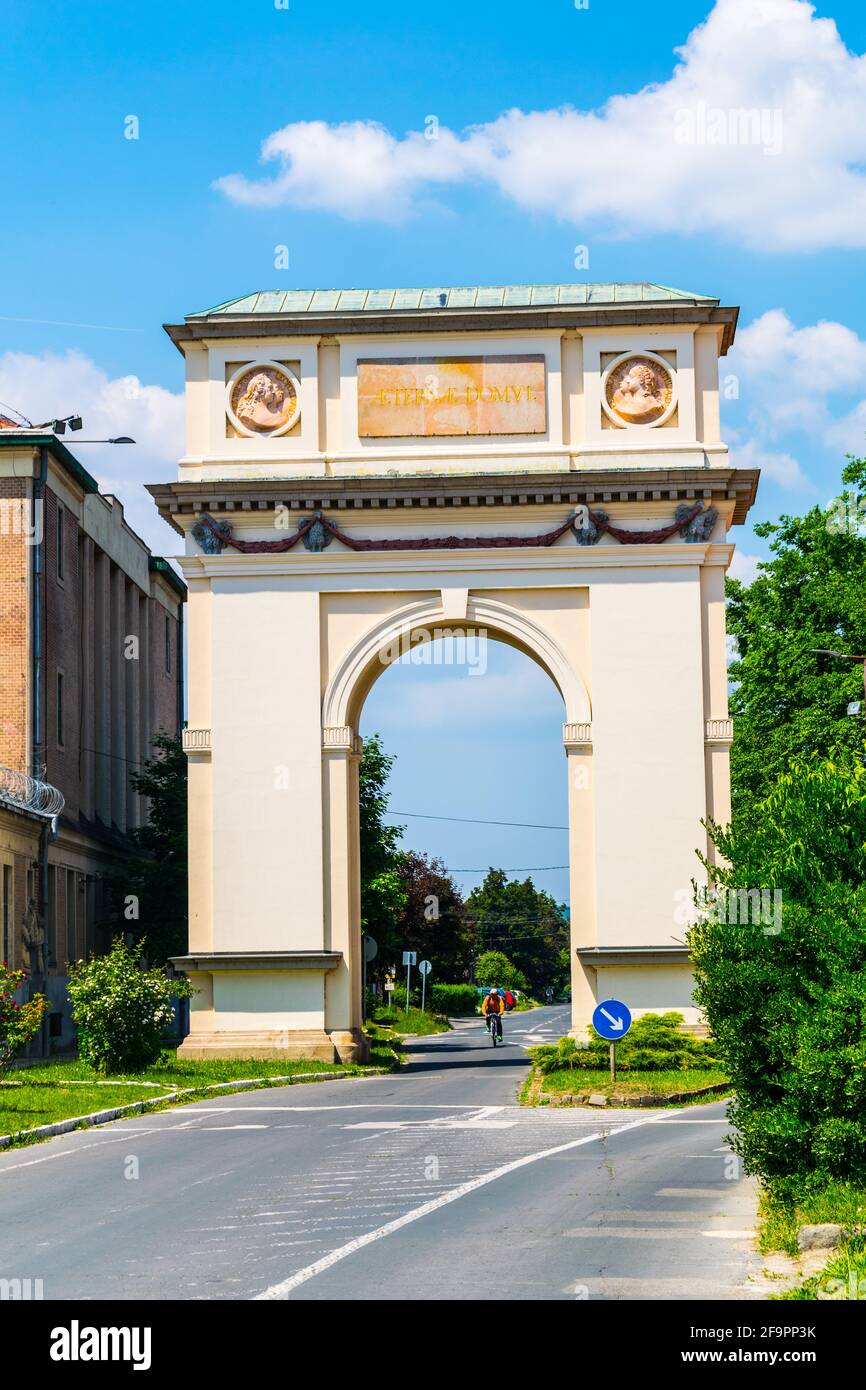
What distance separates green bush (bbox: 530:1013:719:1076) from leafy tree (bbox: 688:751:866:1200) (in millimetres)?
15448

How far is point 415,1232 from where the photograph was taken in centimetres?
1345

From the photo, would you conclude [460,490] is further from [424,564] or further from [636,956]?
[636,956]

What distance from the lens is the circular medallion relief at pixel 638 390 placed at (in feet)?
122

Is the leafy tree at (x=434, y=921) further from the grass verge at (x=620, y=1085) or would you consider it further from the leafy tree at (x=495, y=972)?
the grass verge at (x=620, y=1085)

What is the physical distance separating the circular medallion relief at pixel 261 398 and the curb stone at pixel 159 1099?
12773mm

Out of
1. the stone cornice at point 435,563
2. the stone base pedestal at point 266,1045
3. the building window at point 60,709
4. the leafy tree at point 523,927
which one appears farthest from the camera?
the leafy tree at point 523,927

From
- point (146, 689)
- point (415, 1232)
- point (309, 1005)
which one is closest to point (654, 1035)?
point (309, 1005)

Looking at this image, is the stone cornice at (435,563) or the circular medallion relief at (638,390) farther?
the circular medallion relief at (638,390)

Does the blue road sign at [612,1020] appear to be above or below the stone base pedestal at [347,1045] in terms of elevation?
above

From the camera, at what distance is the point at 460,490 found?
3681 cm

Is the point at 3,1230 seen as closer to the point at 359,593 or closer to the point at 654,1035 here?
the point at 654,1035

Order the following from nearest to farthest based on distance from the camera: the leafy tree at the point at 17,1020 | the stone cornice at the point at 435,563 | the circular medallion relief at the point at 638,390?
1. the leafy tree at the point at 17,1020
2. the stone cornice at the point at 435,563
3. the circular medallion relief at the point at 638,390

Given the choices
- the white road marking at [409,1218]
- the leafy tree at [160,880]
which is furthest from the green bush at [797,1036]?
the leafy tree at [160,880]
